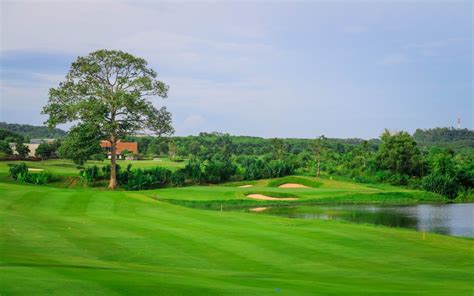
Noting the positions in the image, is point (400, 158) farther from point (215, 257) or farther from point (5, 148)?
point (215, 257)

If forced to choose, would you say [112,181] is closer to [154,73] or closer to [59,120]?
[59,120]

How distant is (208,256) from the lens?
19.4 meters

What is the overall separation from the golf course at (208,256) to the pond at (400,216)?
9.82m

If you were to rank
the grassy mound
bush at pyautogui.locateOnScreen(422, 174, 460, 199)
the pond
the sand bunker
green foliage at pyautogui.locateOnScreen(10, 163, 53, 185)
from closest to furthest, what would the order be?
the pond, the sand bunker, green foliage at pyautogui.locateOnScreen(10, 163, 53, 185), bush at pyautogui.locateOnScreen(422, 174, 460, 199), the grassy mound

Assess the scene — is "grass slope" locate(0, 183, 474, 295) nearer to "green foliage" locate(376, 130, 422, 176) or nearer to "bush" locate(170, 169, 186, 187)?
"bush" locate(170, 169, 186, 187)

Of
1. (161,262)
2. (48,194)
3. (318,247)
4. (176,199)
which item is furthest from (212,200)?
(161,262)

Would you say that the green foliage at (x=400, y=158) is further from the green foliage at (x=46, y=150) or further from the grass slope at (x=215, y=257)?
the grass slope at (x=215, y=257)

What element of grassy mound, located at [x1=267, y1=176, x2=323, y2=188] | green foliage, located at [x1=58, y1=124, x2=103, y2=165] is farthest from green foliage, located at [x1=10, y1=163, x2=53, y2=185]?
grassy mound, located at [x1=267, y1=176, x2=323, y2=188]

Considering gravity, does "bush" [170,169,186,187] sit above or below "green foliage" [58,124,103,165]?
below

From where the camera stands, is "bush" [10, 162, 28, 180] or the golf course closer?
the golf course

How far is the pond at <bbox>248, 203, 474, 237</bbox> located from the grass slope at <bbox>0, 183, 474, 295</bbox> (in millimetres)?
9839

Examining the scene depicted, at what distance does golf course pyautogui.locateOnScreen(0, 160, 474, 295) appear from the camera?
39.8 ft

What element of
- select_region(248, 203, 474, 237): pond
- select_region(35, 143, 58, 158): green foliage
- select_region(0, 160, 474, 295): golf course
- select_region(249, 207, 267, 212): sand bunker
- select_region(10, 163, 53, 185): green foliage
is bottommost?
select_region(249, 207, 267, 212): sand bunker

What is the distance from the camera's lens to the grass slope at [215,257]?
12.1 metres
